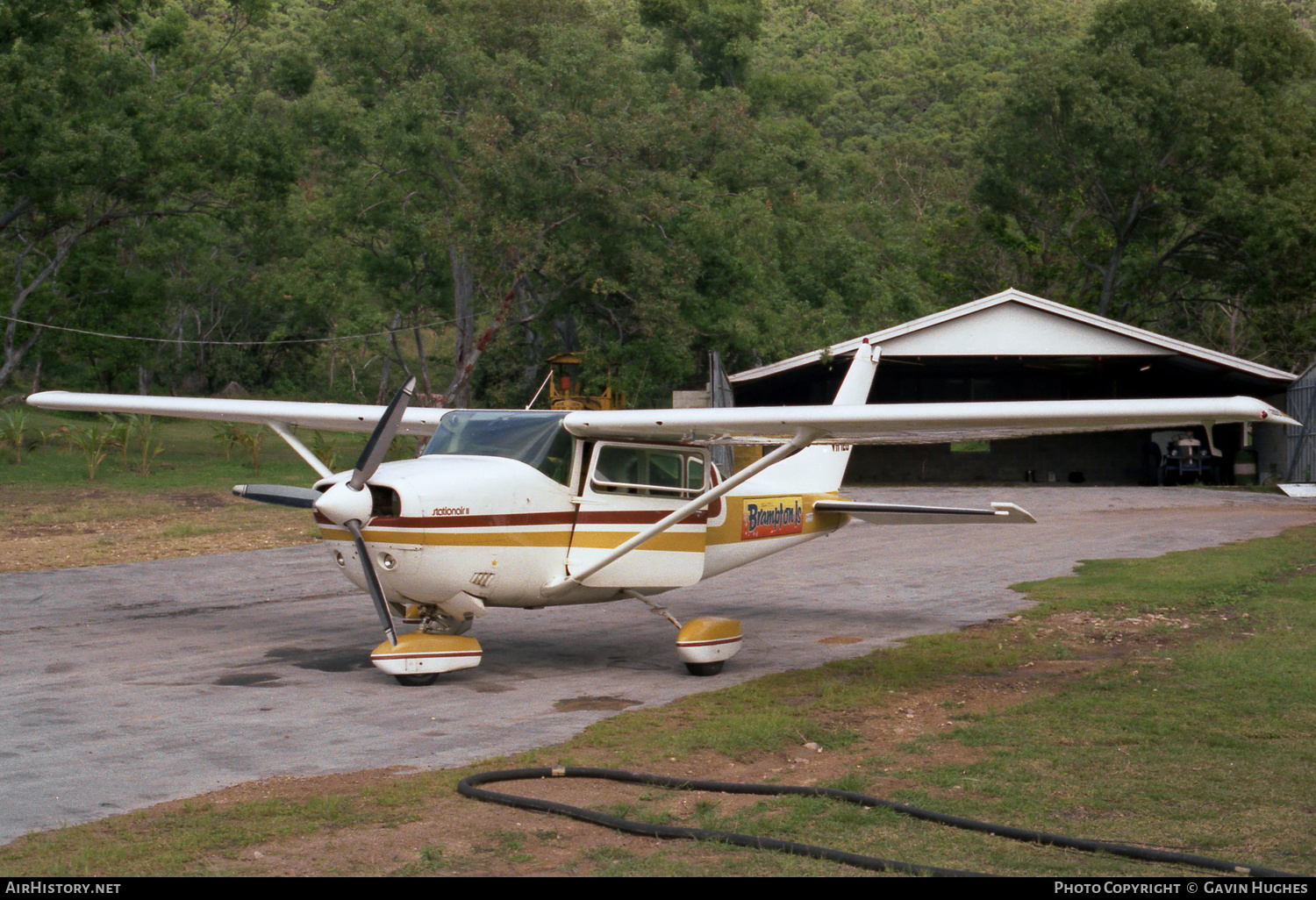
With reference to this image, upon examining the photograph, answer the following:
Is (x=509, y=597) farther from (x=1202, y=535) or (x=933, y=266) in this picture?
(x=933, y=266)

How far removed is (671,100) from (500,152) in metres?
5.88

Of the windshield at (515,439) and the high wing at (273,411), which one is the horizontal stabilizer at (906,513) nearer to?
the windshield at (515,439)

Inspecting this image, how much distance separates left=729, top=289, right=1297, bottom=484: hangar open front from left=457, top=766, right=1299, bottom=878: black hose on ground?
76.2ft

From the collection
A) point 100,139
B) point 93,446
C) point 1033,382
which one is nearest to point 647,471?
point 93,446

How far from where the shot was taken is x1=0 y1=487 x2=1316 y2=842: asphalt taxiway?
7.09 m

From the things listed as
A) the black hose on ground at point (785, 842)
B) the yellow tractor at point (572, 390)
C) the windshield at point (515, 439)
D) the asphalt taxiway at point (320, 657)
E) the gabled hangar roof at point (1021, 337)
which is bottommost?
the asphalt taxiway at point (320, 657)

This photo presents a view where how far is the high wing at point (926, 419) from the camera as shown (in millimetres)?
8625

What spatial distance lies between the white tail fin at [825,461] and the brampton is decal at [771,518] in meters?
0.17

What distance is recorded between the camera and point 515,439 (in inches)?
404

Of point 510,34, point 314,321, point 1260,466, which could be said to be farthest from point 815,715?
point 314,321

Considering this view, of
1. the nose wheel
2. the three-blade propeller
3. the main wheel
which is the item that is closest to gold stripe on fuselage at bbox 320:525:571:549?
the three-blade propeller

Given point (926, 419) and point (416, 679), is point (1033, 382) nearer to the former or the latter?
point (926, 419)

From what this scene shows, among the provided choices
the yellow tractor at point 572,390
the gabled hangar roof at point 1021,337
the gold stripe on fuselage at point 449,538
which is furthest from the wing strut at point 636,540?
the yellow tractor at point 572,390

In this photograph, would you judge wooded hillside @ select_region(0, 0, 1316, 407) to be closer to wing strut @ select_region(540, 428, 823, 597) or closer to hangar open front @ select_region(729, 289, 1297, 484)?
hangar open front @ select_region(729, 289, 1297, 484)
